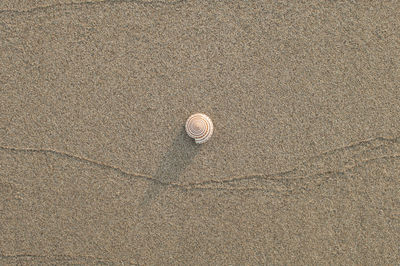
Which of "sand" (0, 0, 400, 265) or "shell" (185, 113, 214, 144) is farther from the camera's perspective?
"sand" (0, 0, 400, 265)

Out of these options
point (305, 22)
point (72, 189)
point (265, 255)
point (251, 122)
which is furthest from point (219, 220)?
point (305, 22)

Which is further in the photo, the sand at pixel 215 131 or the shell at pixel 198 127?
the sand at pixel 215 131

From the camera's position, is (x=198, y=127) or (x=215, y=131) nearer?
(x=198, y=127)

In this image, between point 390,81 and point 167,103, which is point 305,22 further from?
point 167,103
